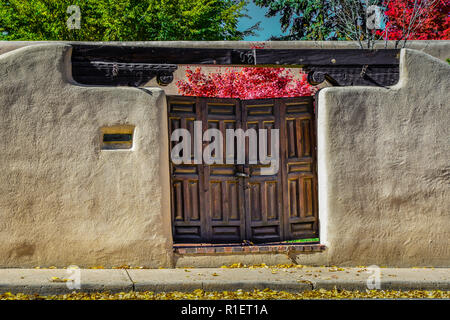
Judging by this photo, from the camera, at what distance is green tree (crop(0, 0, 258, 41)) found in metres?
17.6

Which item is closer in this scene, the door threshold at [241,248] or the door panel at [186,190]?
the door threshold at [241,248]

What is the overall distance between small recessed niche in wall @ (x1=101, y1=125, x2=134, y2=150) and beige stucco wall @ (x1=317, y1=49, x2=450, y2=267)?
7.84ft

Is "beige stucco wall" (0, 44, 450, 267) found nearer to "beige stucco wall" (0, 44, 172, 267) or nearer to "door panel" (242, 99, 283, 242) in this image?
"beige stucco wall" (0, 44, 172, 267)

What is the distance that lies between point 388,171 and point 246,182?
1793mm

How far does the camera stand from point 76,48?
7.68 m

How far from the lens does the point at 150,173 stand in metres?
7.57

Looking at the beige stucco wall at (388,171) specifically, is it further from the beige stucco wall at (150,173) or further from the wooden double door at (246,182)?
the wooden double door at (246,182)

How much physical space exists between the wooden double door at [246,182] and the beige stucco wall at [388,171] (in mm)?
299

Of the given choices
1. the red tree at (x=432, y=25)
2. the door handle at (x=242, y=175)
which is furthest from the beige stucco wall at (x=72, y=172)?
the red tree at (x=432, y=25)

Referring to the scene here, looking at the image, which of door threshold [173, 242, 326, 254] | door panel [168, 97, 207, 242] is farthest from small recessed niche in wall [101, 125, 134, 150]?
door threshold [173, 242, 326, 254]

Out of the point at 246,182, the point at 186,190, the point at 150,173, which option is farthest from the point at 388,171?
the point at 150,173

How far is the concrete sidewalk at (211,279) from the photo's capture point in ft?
21.1

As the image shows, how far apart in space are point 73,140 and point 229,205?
7.00ft
